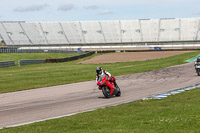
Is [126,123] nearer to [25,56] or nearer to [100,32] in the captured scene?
[25,56]

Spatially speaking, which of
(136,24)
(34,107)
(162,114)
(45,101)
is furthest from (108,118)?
(136,24)

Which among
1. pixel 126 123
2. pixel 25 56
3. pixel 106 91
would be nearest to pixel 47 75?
pixel 106 91

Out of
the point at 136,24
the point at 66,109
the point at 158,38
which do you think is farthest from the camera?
the point at 136,24

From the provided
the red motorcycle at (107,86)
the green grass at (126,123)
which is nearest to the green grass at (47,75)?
the red motorcycle at (107,86)

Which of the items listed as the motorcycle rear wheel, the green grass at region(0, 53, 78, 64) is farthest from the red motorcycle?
the green grass at region(0, 53, 78, 64)

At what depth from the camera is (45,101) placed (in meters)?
15.4

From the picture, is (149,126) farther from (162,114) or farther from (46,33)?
(46,33)

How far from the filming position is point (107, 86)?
52.4 feet

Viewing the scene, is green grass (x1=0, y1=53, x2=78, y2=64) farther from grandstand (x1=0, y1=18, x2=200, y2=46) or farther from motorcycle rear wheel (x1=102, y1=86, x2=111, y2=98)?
grandstand (x1=0, y1=18, x2=200, y2=46)

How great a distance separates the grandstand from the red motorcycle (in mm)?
86696

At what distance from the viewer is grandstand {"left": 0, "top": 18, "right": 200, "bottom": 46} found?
339 feet

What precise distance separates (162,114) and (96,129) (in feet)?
8.57

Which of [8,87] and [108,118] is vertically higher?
[108,118]

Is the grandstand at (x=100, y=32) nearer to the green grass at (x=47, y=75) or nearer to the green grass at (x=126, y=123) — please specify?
the green grass at (x=47, y=75)
